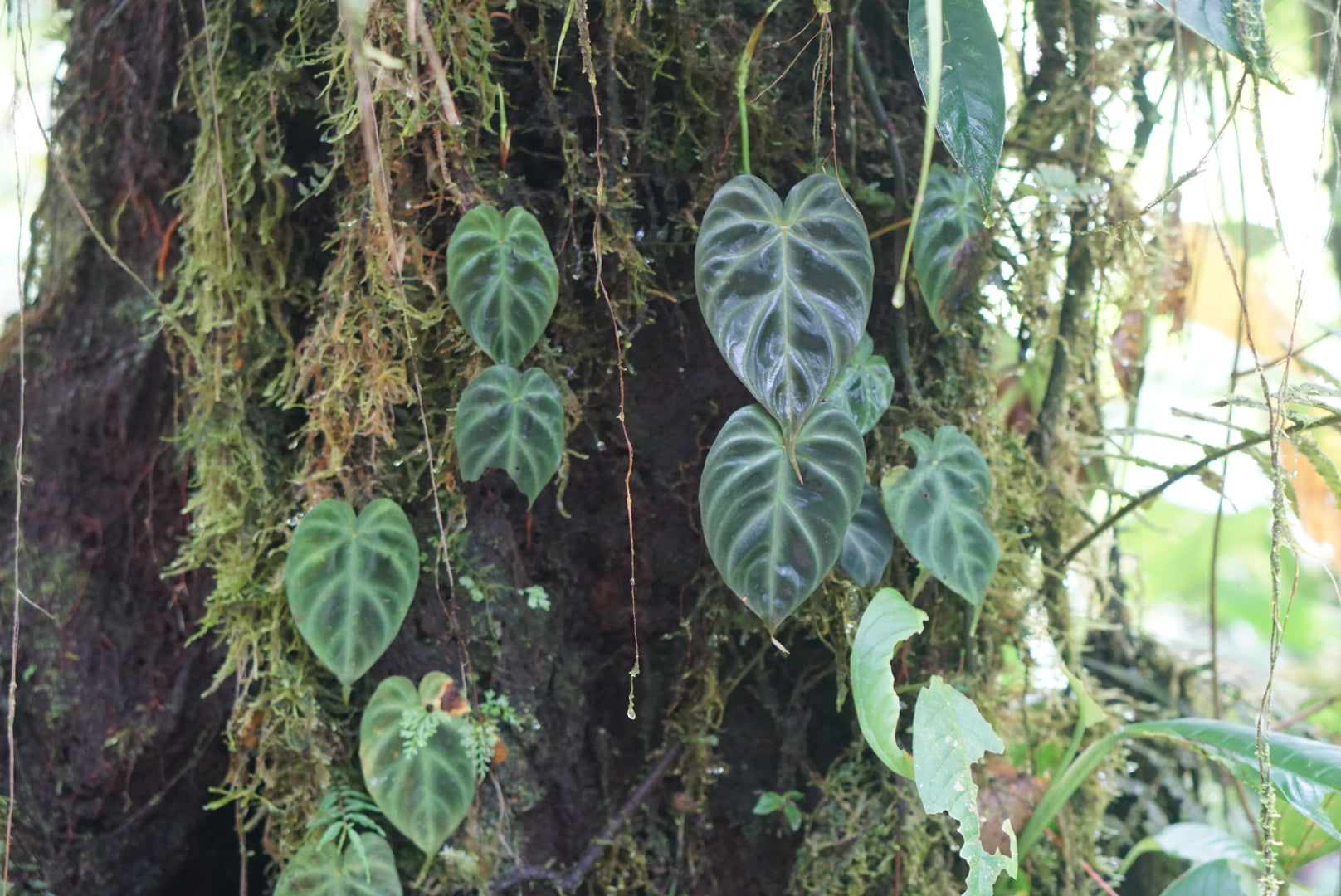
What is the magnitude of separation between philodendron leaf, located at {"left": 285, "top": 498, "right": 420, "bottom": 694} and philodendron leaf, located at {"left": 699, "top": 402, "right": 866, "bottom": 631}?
344 mm

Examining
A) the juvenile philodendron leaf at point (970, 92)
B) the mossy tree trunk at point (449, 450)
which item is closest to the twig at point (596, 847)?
the mossy tree trunk at point (449, 450)

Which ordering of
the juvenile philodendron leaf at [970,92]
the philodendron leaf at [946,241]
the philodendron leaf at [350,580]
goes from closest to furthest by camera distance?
the juvenile philodendron leaf at [970,92], the philodendron leaf at [350,580], the philodendron leaf at [946,241]

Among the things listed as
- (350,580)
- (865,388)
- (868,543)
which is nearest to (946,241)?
(865,388)

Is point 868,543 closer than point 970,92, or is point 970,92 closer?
point 970,92

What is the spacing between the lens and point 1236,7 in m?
0.77

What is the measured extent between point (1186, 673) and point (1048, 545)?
0.52 meters

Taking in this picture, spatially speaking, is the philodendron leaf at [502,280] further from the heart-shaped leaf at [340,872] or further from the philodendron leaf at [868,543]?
the heart-shaped leaf at [340,872]

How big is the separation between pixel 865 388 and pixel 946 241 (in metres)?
0.22

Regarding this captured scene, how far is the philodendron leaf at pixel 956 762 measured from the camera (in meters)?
0.75

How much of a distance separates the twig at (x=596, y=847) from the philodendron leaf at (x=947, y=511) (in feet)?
1.28

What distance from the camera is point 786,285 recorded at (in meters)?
0.82

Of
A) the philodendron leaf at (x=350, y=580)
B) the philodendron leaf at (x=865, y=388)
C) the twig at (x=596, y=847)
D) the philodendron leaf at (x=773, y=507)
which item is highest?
the philodendron leaf at (x=865, y=388)

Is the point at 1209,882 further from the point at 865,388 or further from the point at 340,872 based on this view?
the point at 340,872

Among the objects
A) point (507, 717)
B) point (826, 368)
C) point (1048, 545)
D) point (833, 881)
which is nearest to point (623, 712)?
point (507, 717)
